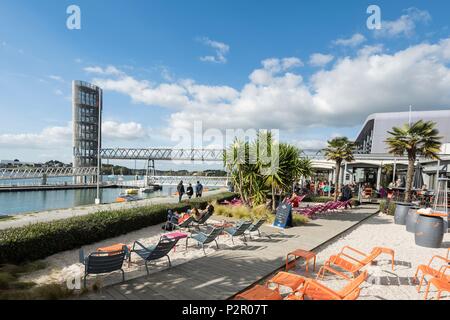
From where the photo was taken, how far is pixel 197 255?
276 inches

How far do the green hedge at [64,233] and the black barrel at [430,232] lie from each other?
30.7 ft

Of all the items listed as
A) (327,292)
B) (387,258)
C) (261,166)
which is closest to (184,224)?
(261,166)

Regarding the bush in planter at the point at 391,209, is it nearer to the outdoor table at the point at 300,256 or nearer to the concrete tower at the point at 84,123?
the outdoor table at the point at 300,256

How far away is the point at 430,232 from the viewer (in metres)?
8.53

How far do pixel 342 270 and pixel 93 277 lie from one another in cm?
533

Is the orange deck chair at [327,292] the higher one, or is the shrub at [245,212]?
the orange deck chair at [327,292]

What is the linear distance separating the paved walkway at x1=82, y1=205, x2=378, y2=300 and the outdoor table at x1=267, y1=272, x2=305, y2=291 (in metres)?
0.70

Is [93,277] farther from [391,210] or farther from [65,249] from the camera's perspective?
[391,210]

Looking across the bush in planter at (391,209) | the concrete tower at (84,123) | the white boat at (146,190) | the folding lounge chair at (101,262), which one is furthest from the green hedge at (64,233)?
the concrete tower at (84,123)

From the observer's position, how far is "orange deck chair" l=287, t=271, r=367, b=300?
13.2 ft

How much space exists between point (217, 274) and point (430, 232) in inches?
285

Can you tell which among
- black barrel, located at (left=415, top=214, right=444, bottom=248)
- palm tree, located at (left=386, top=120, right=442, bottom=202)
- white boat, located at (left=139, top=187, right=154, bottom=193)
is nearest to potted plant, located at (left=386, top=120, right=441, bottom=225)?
palm tree, located at (left=386, top=120, right=442, bottom=202)

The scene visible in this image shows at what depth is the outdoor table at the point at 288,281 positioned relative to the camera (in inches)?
170

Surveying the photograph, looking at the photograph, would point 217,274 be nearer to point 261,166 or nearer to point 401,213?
point 261,166
